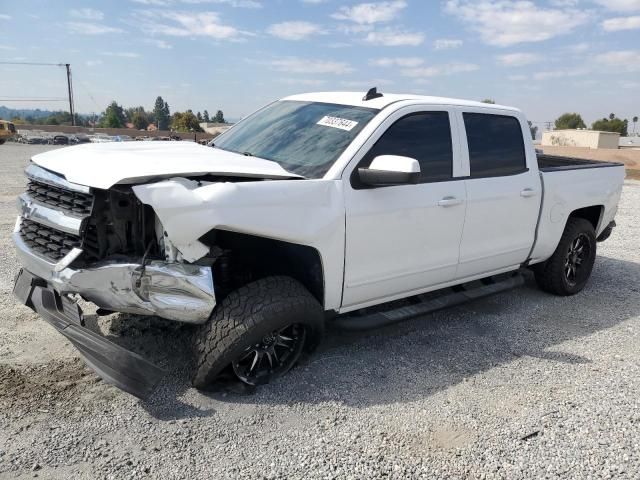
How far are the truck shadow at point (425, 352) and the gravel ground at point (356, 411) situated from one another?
14mm

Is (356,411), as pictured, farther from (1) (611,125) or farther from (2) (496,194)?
(1) (611,125)

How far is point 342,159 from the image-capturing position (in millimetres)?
3549

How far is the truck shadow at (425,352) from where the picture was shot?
133 inches

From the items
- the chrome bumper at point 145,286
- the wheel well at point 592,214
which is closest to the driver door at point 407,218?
the chrome bumper at point 145,286

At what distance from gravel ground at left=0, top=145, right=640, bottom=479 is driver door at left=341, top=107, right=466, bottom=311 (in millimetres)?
564

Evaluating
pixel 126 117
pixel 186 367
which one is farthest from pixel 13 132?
pixel 126 117

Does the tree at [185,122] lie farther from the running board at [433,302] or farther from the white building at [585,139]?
the running board at [433,302]

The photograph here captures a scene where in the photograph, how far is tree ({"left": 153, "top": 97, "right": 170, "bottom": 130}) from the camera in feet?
354

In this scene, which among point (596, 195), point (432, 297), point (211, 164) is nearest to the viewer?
point (211, 164)

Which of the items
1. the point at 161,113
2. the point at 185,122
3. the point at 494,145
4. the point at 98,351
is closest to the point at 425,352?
the point at 494,145

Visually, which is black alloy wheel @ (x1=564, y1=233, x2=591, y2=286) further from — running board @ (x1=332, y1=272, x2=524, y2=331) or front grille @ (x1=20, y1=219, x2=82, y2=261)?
front grille @ (x1=20, y1=219, x2=82, y2=261)

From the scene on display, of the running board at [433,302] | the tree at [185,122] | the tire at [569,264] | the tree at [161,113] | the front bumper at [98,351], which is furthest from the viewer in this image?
the tree at [161,113]

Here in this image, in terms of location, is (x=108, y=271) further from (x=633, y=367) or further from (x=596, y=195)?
(x=596, y=195)

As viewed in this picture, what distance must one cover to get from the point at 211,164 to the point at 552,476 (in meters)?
2.56
